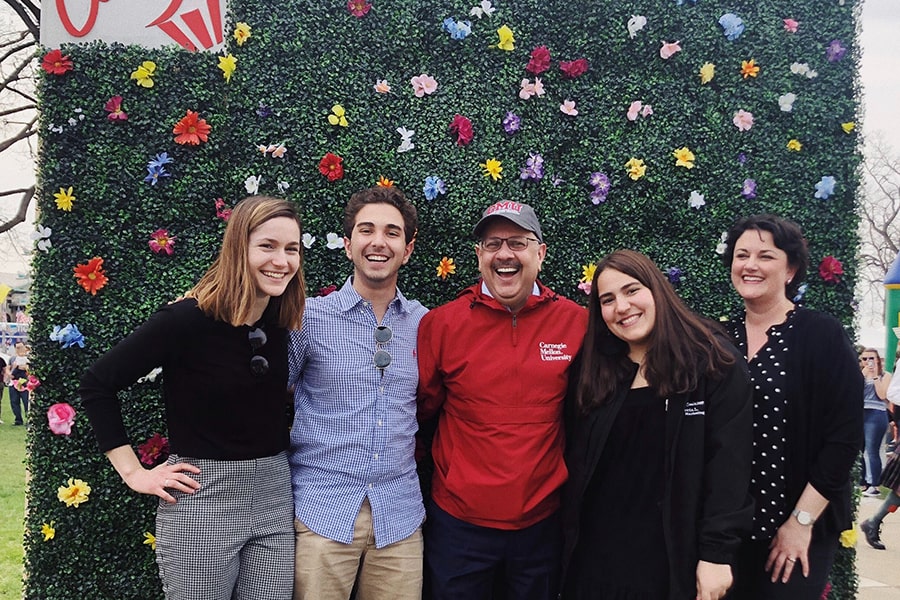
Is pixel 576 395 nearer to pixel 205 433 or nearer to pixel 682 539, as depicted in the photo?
pixel 682 539

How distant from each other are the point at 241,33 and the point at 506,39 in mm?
1342

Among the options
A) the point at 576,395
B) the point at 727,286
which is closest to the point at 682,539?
the point at 576,395

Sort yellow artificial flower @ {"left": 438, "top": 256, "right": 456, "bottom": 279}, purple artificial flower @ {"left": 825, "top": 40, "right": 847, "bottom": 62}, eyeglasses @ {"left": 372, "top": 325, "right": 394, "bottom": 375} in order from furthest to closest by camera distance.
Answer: purple artificial flower @ {"left": 825, "top": 40, "right": 847, "bottom": 62}, yellow artificial flower @ {"left": 438, "top": 256, "right": 456, "bottom": 279}, eyeglasses @ {"left": 372, "top": 325, "right": 394, "bottom": 375}

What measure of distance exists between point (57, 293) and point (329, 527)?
183cm

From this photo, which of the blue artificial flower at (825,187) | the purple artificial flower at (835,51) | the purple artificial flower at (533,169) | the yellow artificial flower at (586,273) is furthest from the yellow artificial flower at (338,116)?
the purple artificial flower at (835,51)

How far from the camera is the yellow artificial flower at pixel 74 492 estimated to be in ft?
10.1

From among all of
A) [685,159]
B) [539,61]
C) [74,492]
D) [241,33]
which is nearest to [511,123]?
[539,61]

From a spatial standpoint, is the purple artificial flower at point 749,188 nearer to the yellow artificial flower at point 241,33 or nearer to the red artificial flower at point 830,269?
the red artificial flower at point 830,269

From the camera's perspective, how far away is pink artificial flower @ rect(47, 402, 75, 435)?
3070 mm

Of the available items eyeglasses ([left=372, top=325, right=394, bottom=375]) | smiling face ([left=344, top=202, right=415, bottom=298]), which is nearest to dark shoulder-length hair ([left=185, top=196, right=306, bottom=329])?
smiling face ([left=344, top=202, right=415, bottom=298])

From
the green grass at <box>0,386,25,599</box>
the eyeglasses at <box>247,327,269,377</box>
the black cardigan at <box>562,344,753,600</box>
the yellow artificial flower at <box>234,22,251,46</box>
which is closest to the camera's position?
the black cardigan at <box>562,344,753,600</box>

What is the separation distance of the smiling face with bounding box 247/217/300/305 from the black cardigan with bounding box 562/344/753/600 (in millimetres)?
1217

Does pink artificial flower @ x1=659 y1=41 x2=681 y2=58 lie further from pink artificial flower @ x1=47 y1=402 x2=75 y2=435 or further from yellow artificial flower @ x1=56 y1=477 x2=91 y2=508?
yellow artificial flower @ x1=56 y1=477 x2=91 y2=508

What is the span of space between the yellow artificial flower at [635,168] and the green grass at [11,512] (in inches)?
133
